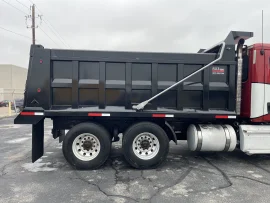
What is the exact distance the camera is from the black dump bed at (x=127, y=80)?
5.42m

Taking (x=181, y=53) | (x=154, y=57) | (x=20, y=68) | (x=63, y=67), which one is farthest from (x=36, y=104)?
(x=20, y=68)

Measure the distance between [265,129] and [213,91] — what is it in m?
1.53

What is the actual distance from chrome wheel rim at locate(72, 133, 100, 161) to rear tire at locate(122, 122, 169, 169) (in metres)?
0.63

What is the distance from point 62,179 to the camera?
16.1 ft

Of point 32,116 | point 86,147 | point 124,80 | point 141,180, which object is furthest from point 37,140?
point 141,180

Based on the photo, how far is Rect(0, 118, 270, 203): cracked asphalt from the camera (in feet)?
13.4

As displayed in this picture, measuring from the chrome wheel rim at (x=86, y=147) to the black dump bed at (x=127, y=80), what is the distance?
0.65m

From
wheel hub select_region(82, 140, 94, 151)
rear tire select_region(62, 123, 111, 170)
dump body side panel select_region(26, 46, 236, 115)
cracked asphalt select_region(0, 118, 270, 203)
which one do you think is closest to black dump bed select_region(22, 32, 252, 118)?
dump body side panel select_region(26, 46, 236, 115)

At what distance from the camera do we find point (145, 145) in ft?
18.1

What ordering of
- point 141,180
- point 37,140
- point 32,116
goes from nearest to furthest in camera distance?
1. point 141,180
2. point 32,116
3. point 37,140

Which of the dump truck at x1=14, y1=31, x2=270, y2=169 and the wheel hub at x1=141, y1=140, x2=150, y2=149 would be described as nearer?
the dump truck at x1=14, y1=31, x2=270, y2=169

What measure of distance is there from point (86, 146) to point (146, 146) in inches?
52.6

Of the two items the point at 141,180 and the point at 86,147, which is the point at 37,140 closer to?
the point at 86,147

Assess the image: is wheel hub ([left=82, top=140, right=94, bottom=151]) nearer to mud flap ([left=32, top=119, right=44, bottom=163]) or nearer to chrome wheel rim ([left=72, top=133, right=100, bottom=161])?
chrome wheel rim ([left=72, top=133, right=100, bottom=161])
